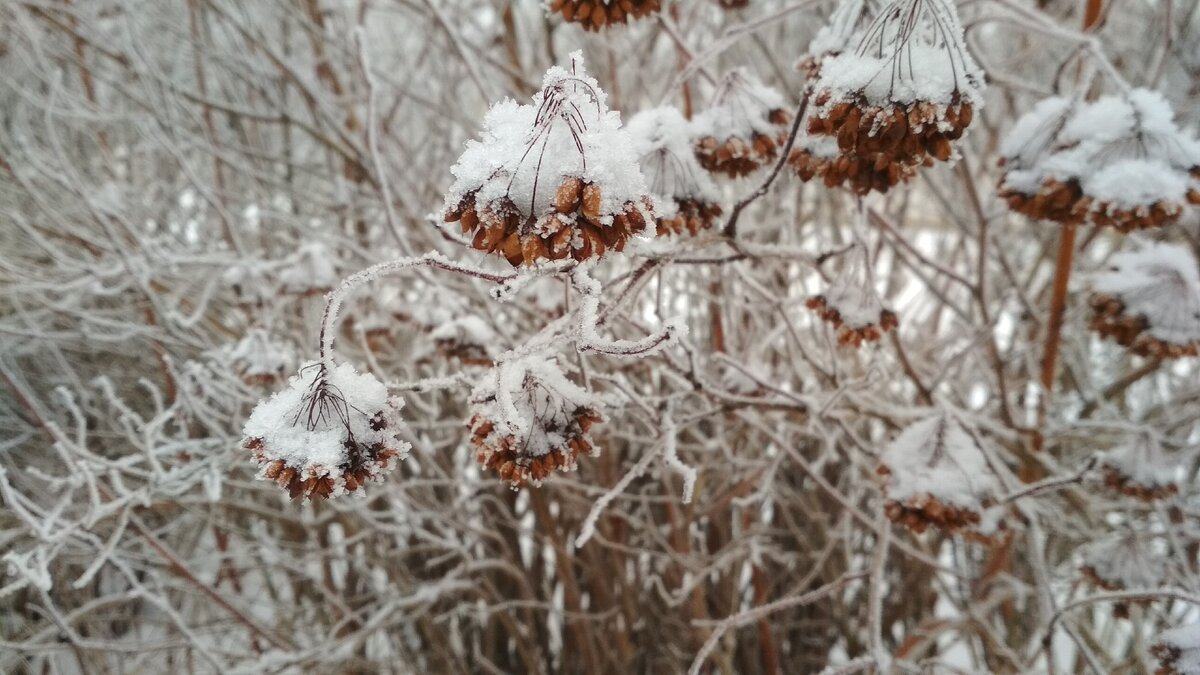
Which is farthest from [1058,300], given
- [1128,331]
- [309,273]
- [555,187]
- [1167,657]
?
[309,273]

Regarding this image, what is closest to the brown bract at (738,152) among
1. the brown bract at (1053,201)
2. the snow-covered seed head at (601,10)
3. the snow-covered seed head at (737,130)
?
the snow-covered seed head at (737,130)

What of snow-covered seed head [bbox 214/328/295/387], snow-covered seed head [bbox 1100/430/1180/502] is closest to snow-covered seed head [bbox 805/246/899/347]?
snow-covered seed head [bbox 1100/430/1180/502]

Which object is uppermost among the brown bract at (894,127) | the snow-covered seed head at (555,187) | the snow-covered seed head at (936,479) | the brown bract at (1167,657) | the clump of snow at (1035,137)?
the clump of snow at (1035,137)

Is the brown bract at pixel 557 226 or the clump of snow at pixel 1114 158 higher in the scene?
the clump of snow at pixel 1114 158

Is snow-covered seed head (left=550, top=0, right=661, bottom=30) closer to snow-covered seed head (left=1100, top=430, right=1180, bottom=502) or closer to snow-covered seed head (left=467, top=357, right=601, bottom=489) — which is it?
snow-covered seed head (left=467, top=357, right=601, bottom=489)

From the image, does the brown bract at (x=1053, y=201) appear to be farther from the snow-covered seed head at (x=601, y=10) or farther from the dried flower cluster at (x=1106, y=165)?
the snow-covered seed head at (x=601, y=10)

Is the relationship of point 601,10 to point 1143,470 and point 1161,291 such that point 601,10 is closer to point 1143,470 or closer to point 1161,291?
point 1161,291
